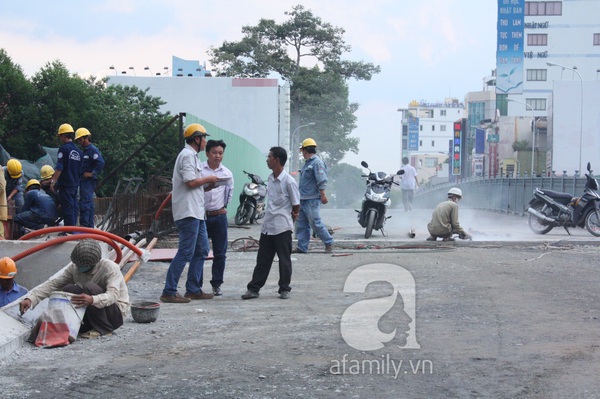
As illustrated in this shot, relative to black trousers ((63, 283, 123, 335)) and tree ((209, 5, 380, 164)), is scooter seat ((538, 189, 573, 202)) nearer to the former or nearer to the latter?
black trousers ((63, 283, 123, 335))

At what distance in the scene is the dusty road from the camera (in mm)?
5059

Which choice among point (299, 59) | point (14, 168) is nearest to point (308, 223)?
point (14, 168)

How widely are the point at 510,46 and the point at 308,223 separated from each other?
72.6 m

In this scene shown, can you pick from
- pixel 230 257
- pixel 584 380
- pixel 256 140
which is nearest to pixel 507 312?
pixel 584 380

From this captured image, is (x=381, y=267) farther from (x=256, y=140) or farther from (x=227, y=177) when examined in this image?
(x=256, y=140)

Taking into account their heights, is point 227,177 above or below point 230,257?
above

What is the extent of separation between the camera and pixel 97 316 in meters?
6.95

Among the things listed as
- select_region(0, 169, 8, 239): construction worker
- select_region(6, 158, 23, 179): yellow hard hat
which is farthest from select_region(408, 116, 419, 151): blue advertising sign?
select_region(0, 169, 8, 239): construction worker

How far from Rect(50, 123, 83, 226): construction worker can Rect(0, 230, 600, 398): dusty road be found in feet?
7.88

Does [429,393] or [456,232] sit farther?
[456,232]

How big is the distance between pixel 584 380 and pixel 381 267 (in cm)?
642

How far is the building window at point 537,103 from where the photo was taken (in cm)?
9612

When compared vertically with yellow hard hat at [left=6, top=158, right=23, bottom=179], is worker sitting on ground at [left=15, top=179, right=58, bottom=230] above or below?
below

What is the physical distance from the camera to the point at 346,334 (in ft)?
22.0
